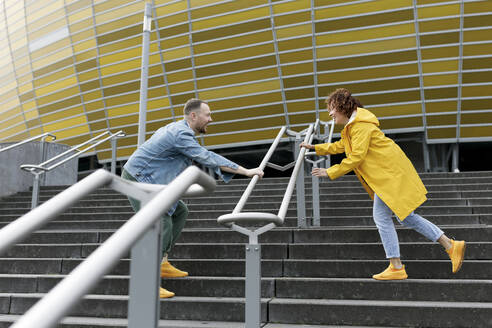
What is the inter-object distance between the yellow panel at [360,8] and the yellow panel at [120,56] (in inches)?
295

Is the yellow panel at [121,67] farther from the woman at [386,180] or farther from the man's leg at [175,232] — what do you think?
the woman at [386,180]

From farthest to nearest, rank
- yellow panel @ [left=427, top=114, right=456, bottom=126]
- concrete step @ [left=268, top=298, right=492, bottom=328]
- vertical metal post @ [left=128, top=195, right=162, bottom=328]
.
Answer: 1. yellow panel @ [left=427, top=114, right=456, bottom=126]
2. concrete step @ [left=268, top=298, right=492, bottom=328]
3. vertical metal post @ [left=128, top=195, right=162, bottom=328]

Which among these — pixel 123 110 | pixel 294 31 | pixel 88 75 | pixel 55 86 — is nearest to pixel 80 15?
pixel 88 75

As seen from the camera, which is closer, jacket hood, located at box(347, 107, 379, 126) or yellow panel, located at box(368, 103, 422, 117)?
jacket hood, located at box(347, 107, 379, 126)

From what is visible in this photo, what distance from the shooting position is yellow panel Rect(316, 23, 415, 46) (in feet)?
51.5

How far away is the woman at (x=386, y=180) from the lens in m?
3.63

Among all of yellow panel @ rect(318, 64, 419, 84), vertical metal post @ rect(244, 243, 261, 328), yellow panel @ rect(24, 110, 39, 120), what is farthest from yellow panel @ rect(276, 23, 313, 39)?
vertical metal post @ rect(244, 243, 261, 328)

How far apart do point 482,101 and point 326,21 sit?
19.6ft

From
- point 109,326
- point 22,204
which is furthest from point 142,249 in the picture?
point 22,204

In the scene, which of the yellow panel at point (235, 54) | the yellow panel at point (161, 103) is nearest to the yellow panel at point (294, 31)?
the yellow panel at point (235, 54)

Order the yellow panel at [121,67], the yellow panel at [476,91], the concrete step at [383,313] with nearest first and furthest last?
the concrete step at [383,313] < the yellow panel at [476,91] < the yellow panel at [121,67]

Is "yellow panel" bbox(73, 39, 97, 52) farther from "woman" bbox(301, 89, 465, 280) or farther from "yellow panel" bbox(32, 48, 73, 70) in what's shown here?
"woman" bbox(301, 89, 465, 280)

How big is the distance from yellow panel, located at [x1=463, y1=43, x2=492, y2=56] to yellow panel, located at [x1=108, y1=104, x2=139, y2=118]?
12582 mm

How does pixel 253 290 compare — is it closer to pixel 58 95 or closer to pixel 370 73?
pixel 370 73
